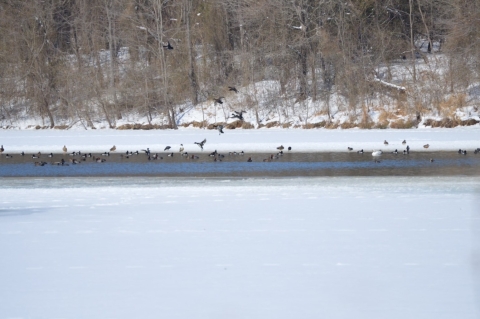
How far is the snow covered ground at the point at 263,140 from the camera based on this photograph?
23516 millimetres

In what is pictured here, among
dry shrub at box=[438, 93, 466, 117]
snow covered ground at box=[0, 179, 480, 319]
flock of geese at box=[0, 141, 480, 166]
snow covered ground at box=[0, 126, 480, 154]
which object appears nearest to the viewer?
snow covered ground at box=[0, 179, 480, 319]

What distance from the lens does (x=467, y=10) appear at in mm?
35281

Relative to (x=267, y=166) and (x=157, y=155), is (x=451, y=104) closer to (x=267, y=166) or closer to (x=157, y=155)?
(x=157, y=155)

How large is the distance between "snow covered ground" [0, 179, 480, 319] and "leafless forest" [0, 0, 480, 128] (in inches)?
921

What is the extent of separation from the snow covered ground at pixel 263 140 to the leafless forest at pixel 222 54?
17.5ft

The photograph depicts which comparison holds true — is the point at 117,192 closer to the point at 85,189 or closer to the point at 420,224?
the point at 85,189

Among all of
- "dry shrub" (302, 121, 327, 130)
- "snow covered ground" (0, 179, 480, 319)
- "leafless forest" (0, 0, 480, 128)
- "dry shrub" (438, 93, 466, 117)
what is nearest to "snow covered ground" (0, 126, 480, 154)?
"dry shrub" (302, 121, 327, 130)

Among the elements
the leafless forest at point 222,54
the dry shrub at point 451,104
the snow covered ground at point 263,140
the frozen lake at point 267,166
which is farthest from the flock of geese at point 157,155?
the leafless forest at point 222,54

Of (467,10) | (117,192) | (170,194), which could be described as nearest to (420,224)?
(170,194)

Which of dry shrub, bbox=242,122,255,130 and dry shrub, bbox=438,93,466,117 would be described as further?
dry shrub, bbox=242,122,255,130

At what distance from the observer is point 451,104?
32.2m

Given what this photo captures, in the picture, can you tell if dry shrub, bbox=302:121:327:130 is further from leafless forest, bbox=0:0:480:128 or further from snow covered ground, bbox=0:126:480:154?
leafless forest, bbox=0:0:480:128

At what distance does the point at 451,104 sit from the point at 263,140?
1044 cm

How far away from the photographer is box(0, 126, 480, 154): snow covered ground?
23516 mm
